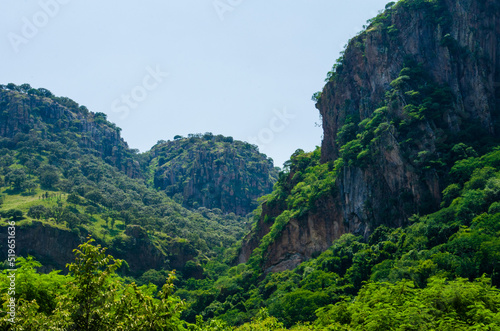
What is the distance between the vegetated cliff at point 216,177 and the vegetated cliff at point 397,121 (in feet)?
260

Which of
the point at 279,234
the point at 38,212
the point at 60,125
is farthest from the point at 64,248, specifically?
the point at 60,125

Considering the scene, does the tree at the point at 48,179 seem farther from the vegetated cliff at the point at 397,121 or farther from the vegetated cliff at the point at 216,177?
the vegetated cliff at the point at 216,177

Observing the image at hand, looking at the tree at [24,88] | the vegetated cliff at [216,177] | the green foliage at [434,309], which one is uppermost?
the tree at [24,88]

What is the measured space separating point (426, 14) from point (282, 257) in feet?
126

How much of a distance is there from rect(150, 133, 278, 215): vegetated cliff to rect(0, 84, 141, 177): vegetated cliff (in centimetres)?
1501

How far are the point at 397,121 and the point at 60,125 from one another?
104413 mm

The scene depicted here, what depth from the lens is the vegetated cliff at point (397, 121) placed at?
45.7 meters

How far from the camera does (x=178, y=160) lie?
157000 mm

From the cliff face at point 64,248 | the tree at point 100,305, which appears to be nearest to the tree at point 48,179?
the cliff face at point 64,248

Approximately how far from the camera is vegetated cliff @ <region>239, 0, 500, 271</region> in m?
45.7

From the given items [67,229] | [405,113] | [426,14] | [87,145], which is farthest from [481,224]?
[87,145]

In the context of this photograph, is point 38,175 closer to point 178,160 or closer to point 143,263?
point 143,263

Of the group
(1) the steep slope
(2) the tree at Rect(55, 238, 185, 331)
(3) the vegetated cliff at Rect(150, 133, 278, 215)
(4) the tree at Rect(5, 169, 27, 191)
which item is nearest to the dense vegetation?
(2) the tree at Rect(55, 238, 185, 331)

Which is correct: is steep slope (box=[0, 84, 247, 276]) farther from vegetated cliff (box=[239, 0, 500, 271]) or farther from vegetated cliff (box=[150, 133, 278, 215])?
vegetated cliff (box=[239, 0, 500, 271])
